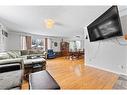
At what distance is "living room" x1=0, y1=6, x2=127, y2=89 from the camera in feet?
6.10

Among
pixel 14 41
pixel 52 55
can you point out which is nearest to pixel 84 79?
pixel 14 41

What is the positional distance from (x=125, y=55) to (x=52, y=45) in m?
7.44

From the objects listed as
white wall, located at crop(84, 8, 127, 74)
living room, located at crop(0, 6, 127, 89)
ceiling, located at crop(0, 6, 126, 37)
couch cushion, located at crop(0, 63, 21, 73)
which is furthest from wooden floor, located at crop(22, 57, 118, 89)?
ceiling, located at crop(0, 6, 126, 37)

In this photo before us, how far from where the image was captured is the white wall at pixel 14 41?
22.9 ft

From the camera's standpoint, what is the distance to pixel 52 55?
899cm

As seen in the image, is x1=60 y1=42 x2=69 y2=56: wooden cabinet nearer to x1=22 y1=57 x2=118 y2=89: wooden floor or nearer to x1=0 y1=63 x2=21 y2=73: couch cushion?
x1=22 y1=57 x2=118 y2=89: wooden floor

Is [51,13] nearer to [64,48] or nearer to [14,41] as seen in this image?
[14,41]

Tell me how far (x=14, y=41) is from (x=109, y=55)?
587 cm

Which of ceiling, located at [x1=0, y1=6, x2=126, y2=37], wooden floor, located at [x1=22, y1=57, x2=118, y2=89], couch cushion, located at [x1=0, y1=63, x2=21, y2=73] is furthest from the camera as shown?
→ ceiling, located at [x1=0, y1=6, x2=126, y2=37]

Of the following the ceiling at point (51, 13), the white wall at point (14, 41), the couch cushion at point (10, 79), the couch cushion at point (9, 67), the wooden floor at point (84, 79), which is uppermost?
the ceiling at point (51, 13)

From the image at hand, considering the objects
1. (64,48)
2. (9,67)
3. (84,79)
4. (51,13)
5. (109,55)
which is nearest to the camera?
(9,67)

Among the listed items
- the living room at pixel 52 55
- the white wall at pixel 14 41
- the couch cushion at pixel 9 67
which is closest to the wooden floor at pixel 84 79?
the living room at pixel 52 55

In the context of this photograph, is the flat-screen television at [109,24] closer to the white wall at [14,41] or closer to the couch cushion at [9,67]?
the couch cushion at [9,67]
